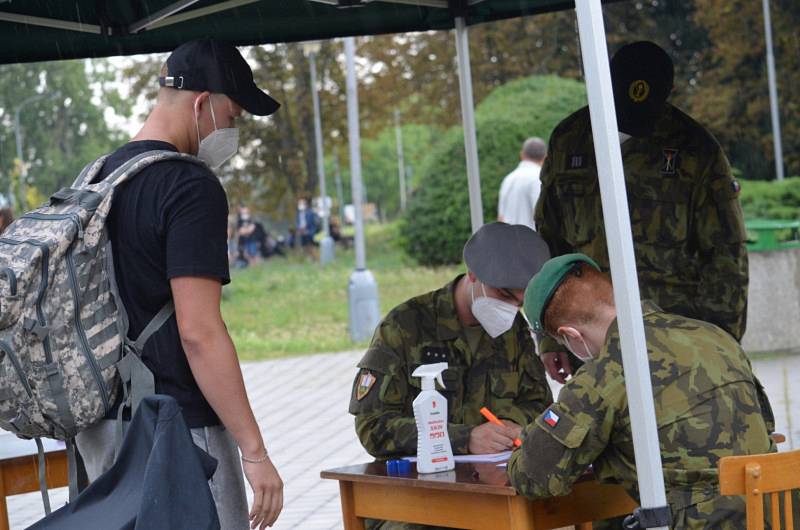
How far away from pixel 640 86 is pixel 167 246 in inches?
89.1

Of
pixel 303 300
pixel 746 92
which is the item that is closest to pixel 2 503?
pixel 303 300

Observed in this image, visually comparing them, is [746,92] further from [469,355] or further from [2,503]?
[2,503]

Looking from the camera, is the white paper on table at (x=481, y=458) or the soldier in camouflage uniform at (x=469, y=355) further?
the soldier in camouflage uniform at (x=469, y=355)

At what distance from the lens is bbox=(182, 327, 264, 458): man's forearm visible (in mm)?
3010

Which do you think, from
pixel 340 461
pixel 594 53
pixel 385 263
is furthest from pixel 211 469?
pixel 385 263

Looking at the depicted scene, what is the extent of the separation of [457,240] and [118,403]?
18724 mm

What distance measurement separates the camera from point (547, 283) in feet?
10.5

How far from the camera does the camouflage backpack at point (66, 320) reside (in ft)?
9.48

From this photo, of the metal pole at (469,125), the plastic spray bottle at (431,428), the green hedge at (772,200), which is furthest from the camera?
the green hedge at (772,200)

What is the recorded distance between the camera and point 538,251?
13.4ft

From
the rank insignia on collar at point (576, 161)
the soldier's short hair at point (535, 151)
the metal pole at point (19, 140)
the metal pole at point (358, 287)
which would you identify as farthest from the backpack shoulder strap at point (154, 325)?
the metal pole at point (19, 140)

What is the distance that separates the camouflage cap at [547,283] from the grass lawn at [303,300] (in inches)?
421

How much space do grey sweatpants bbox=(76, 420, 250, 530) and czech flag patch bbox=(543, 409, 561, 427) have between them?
78cm

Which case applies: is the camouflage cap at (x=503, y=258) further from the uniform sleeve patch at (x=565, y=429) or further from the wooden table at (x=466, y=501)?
the uniform sleeve patch at (x=565, y=429)
